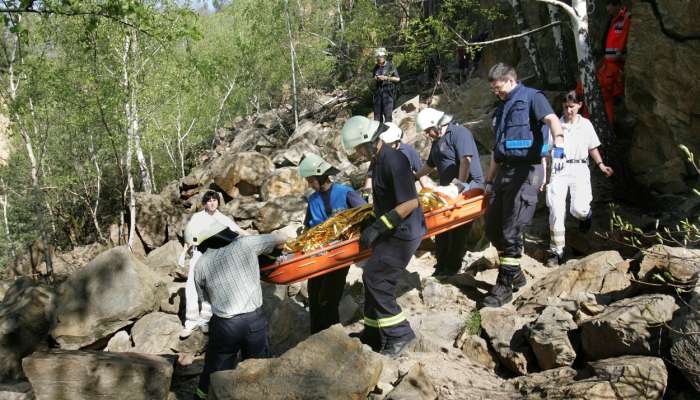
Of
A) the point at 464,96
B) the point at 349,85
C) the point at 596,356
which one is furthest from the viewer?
the point at 349,85

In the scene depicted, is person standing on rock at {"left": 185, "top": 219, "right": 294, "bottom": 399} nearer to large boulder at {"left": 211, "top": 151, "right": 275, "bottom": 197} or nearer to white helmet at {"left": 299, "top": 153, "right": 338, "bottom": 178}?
white helmet at {"left": 299, "top": 153, "right": 338, "bottom": 178}

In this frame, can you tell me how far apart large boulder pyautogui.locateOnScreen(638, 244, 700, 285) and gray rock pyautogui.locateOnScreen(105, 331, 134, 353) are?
564 centimetres

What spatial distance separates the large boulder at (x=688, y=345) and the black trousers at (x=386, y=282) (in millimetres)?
1880

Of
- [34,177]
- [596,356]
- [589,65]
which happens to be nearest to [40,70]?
[34,177]

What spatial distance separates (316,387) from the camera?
11.6ft

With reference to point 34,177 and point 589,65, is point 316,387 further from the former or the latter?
point 34,177

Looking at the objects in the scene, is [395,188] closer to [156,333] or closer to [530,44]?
[156,333]

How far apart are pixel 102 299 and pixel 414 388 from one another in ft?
15.5

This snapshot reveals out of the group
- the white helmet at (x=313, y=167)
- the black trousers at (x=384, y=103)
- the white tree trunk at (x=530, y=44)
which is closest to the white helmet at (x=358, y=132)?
the white helmet at (x=313, y=167)

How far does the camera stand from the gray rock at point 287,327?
5.79 metres

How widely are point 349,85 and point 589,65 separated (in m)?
14.2

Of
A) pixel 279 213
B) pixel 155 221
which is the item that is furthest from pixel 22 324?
pixel 155 221

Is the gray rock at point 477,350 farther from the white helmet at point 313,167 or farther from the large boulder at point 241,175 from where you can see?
the large boulder at point 241,175

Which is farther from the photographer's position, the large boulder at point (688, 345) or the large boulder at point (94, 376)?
the large boulder at point (94, 376)
